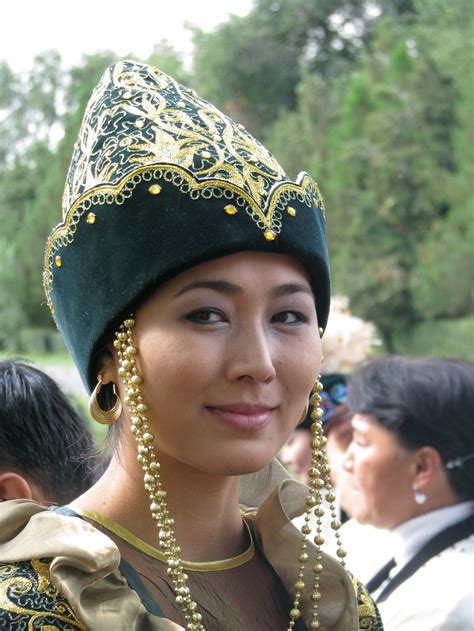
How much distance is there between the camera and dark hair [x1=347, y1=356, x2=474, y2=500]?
3.30 m

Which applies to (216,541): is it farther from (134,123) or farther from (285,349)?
(134,123)

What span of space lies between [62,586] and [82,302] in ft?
1.59

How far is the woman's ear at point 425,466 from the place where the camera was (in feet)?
10.9

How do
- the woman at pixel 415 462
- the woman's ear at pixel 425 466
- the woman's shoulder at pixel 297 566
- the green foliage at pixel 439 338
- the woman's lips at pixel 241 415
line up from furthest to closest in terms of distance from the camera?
the green foliage at pixel 439 338 < the woman's ear at pixel 425 466 < the woman at pixel 415 462 < the woman's shoulder at pixel 297 566 < the woman's lips at pixel 241 415

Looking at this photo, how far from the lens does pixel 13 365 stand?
7.93 ft

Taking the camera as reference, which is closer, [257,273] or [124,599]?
[124,599]

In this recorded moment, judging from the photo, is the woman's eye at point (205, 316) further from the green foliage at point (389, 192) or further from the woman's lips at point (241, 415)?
the green foliage at point (389, 192)

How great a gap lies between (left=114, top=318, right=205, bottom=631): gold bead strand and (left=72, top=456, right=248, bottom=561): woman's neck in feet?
0.11

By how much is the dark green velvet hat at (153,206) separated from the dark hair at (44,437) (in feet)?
1.74

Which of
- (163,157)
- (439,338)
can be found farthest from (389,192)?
(163,157)

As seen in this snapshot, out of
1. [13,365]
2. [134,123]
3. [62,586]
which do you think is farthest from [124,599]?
[13,365]

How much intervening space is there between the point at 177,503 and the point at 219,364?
0.29 metres

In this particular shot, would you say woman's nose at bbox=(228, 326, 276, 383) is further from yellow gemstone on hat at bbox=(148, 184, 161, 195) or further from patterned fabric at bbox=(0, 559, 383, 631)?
patterned fabric at bbox=(0, 559, 383, 631)

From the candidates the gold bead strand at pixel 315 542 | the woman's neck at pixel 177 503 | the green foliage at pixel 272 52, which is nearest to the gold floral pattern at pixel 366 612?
the gold bead strand at pixel 315 542
